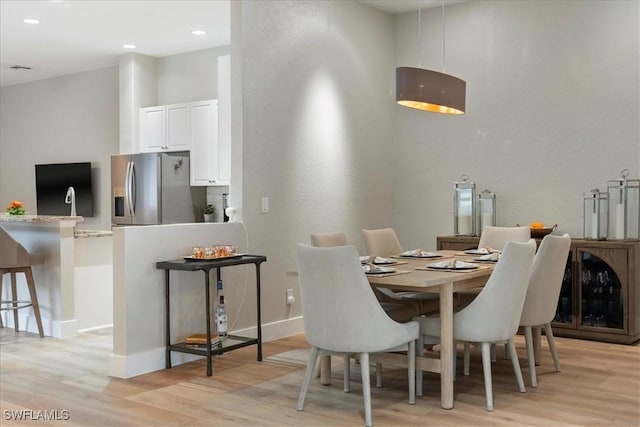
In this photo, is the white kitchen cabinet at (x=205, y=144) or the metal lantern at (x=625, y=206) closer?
the metal lantern at (x=625, y=206)

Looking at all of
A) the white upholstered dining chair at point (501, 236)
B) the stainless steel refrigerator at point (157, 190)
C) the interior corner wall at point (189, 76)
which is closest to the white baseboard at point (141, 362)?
the white upholstered dining chair at point (501, 236)

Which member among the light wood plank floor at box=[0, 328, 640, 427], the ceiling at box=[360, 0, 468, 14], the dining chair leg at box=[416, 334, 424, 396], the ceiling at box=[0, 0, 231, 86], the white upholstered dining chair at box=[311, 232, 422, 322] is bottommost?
the light wood plank floor at box=[0, 328, 640, 427]

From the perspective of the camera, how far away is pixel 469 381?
407cm

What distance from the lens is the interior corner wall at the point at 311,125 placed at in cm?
518

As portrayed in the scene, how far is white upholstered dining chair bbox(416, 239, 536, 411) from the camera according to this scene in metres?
3.47

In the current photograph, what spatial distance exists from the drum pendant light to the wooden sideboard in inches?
70.0

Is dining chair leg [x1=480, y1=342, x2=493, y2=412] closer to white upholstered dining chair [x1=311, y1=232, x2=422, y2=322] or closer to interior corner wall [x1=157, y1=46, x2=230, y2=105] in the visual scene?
white upholstered dining chair [x1=311, y1=232, x2=422, y2=322]

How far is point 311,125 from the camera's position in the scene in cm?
571

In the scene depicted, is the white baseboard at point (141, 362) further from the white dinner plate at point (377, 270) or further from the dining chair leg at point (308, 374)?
the white dinner plate at point (377, 270)

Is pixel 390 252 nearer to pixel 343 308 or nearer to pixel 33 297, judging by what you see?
pixel 343 308

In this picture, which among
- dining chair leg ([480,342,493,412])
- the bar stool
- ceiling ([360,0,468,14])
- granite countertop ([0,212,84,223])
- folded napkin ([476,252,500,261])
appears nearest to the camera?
dining chair leg ([480,342,493,412])

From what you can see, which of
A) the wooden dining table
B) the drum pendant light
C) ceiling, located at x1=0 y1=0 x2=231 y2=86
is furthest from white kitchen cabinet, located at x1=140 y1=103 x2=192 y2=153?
the wooden dining table

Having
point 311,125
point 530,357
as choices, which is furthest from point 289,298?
point 530,357

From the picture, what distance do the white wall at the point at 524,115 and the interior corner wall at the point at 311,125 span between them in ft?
1.19
